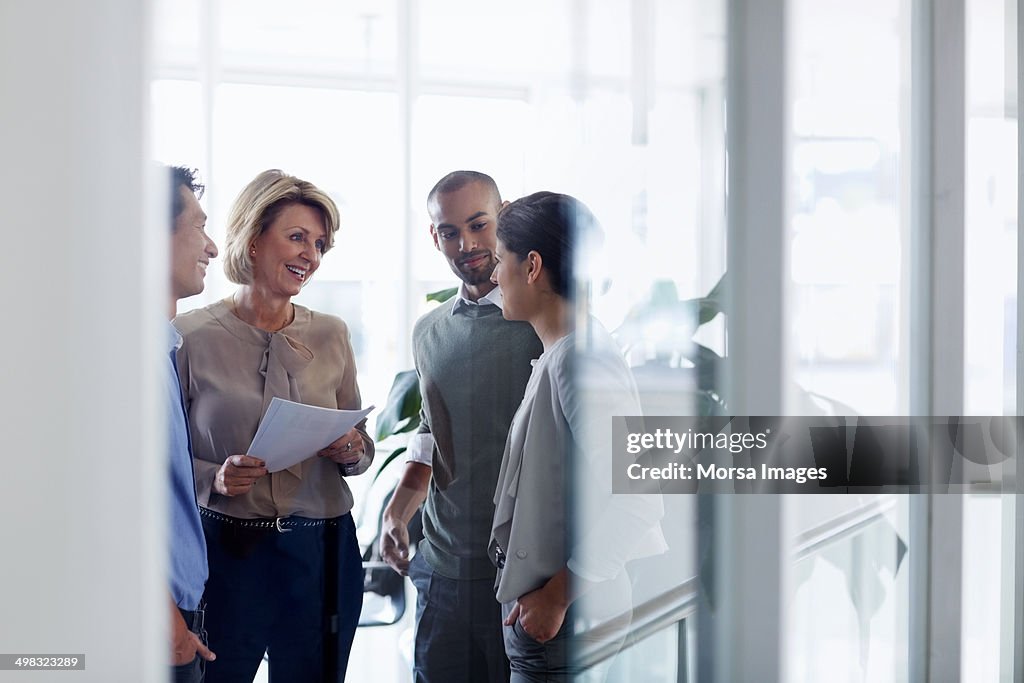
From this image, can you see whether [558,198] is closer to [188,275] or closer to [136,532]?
[188,275]

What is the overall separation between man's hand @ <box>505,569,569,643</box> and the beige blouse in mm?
361

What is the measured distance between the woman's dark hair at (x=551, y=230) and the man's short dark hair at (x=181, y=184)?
463 millimetres

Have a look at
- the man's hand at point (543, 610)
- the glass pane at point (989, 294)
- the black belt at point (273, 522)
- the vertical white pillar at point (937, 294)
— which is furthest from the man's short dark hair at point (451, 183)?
the glass pane at point (989, 294)

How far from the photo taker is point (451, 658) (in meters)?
1.29

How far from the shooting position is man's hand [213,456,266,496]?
1.18 metres

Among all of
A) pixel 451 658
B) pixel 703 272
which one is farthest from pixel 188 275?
pixel 703 272

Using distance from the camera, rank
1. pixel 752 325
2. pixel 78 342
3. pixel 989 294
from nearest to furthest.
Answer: pixel 78 342 → pixel 752 325 → pixel 989 294

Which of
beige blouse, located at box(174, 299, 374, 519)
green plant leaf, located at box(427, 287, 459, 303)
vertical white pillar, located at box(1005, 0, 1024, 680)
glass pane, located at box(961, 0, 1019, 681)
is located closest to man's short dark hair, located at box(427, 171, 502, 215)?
green plant leaf, located at box(427, 287, 459, 303)

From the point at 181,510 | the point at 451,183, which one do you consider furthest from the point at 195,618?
the point at 451,183

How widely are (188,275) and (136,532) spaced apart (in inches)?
15.4

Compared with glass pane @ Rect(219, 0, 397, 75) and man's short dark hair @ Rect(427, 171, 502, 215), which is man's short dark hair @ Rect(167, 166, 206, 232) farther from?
man's short dark hair @ Rect(427, 171, 502, 215)

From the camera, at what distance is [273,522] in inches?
47.7

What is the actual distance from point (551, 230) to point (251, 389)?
534 millimetres

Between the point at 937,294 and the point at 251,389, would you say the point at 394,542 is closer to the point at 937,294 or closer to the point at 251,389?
the point at 251,389
